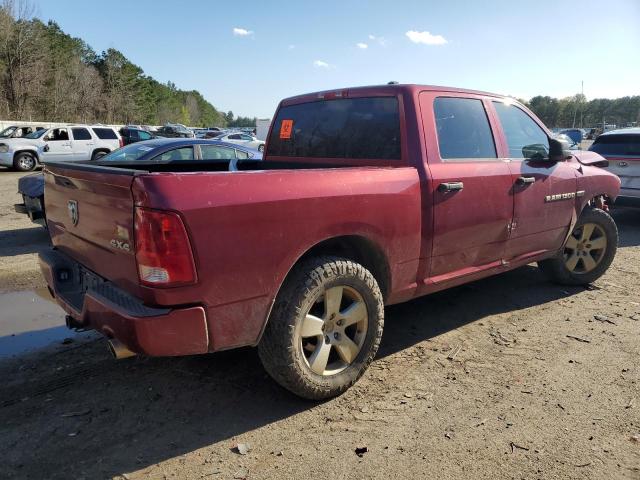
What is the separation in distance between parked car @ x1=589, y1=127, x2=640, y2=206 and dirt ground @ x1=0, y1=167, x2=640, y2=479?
5.31m

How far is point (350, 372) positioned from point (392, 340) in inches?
38.9

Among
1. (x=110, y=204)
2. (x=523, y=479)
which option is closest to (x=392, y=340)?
(x=523, y=479)

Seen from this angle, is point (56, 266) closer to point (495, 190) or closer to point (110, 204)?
point (110, 204)

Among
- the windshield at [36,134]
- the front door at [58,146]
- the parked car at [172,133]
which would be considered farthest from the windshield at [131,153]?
the parked car at [172,133]

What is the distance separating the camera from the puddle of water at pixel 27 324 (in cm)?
402

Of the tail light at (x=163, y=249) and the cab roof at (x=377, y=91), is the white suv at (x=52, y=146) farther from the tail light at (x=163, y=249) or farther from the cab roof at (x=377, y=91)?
the tail light at (x=163, y=249)

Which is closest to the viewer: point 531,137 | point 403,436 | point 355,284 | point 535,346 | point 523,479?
point 523,479

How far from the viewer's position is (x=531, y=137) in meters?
4.70

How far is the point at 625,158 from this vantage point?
8.86m

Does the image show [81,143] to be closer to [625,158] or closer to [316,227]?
[625,158]

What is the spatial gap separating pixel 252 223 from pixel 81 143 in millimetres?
19420

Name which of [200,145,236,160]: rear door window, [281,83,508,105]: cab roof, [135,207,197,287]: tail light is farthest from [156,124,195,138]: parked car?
[135,207,197,287]: tail light

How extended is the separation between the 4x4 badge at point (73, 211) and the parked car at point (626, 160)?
A: 8.97 meters

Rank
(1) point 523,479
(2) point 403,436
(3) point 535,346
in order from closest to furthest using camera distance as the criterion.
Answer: (1) point 523,479, (2) point 403,436, (3) point 535,346
